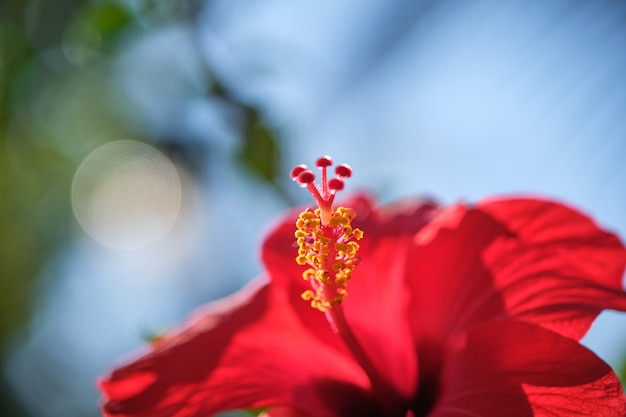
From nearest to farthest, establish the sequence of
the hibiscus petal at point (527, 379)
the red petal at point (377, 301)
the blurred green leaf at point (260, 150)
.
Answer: the hibiscus petal at point (527, 379)
the red petal at point (377, 301)
the blurred green leaf at point (260, 150)

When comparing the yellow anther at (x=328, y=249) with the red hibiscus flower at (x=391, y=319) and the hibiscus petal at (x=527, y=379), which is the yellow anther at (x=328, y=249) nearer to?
the red hibiscus flower at (x=391, y=319)

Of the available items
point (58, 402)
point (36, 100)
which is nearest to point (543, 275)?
point (36, 100)

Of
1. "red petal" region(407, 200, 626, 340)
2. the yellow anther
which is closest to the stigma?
the yellow anther

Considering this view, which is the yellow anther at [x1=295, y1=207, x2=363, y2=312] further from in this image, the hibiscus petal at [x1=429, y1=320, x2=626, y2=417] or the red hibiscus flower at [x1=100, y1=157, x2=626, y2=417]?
the hibiscus petal at [x1=429, y1=320, x2=626, y2=417]

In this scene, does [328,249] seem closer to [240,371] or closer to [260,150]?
[240,371]

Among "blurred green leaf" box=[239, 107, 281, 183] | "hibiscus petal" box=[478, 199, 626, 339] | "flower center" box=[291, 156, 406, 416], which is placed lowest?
"hibiscus petal" box=[478, 199, 626, 339]

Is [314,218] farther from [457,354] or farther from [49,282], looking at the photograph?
[49,282]

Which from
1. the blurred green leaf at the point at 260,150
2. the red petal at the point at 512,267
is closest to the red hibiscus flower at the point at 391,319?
the red petal at the point at 512,267

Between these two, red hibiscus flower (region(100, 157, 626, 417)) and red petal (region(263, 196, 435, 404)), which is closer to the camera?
red hibiscus flower (region(100, 157, 626, 417))

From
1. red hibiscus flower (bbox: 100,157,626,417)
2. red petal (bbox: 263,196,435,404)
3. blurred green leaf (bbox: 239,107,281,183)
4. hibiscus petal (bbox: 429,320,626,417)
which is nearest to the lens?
hibiscus petal (bbox: 429,320,626,417)
